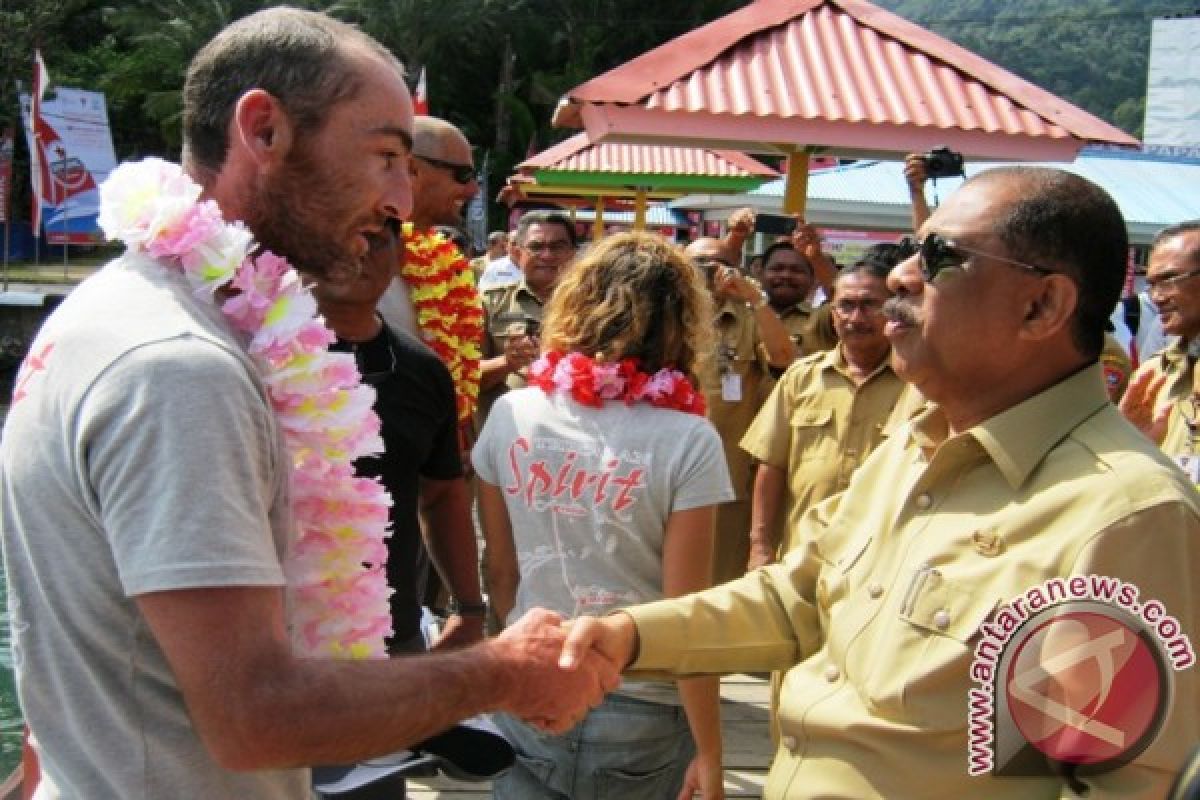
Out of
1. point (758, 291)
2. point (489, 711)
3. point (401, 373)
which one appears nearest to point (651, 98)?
point (758, 291)

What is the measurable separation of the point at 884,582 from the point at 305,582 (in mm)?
1024

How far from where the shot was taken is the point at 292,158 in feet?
6.04

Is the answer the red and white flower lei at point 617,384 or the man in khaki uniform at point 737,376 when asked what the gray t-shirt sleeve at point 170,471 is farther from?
the man in khaki uniform at point 737,376

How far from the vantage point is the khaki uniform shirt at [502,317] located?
6012mm

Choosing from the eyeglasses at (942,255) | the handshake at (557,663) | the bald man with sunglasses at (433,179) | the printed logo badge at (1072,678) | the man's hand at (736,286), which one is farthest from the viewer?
the man's hand at (736,286)

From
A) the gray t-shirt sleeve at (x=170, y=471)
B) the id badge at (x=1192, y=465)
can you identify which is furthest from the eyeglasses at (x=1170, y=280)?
the gray t-shirt sleeve at (x=170, y=471)

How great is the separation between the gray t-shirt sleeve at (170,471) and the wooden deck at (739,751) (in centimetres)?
312

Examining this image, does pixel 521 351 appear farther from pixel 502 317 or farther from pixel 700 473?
pixel 700 473

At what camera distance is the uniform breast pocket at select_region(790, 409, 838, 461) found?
5.08 m

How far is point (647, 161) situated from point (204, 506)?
1082 centimetres

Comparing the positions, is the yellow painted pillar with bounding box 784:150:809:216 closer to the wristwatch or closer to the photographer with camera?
the photographer with camera

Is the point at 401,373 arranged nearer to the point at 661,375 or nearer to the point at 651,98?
the point at 661,375

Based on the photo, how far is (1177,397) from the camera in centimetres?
476

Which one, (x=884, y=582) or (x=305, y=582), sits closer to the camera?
(x=305, y=582)
